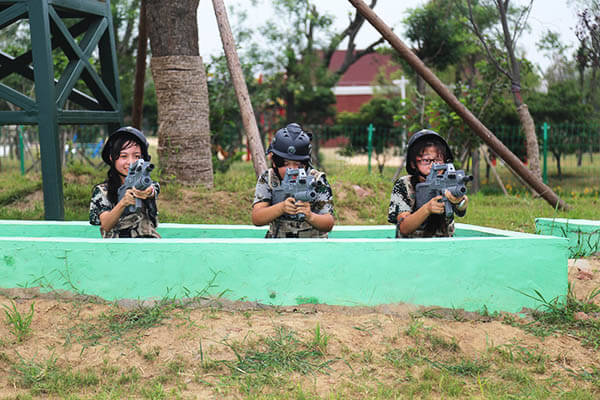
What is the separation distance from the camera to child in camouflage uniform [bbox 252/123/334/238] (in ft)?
12.3

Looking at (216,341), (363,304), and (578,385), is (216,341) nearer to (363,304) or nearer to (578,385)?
(363,304)

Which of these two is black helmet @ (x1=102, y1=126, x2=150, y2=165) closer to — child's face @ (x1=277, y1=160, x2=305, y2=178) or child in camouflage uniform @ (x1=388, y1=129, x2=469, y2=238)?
child's face @ (x1=277, y1=160, x2=305, y2=178)

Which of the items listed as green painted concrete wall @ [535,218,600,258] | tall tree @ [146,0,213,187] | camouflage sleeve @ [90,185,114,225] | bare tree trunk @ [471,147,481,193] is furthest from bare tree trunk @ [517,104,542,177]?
camouflage sleeve @ [90,185,114,225]

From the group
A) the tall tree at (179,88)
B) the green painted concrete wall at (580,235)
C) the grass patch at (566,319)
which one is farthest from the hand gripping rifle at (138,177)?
the tall tree at (179,88)

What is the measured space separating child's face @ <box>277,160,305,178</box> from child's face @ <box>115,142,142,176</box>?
3.11ft

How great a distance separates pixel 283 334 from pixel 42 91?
11.8 feet

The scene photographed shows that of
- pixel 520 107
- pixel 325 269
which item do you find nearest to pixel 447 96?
pixel 325 269

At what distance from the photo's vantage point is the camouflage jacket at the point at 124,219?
3965mm

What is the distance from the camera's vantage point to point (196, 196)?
301 inches

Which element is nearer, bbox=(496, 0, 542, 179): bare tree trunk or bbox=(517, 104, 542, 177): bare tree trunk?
bbox=(496, 0, 542, 179): bare tree trunk

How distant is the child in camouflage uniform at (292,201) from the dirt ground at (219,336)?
1.78 feet

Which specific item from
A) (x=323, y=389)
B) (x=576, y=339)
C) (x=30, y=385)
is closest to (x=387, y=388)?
(x=323, y=389)

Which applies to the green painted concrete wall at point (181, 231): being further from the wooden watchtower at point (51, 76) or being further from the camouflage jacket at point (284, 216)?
the wooden watchtower at point (51, 76)

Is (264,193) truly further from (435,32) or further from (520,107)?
(435,32)
